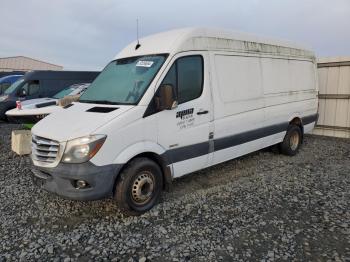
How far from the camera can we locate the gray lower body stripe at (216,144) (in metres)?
5.14

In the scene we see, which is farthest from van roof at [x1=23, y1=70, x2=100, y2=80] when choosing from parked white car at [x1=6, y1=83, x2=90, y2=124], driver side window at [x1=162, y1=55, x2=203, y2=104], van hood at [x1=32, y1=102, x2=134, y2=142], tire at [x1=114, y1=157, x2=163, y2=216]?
tire at [x1=114, y1=157, x2=163, y2=216]

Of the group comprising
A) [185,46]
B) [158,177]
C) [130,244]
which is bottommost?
[130,244]

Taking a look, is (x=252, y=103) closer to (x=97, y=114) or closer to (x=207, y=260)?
(x=97, y=114)

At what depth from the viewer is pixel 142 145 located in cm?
466

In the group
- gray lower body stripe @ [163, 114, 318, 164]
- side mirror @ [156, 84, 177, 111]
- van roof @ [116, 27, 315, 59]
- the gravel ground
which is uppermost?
van roof @ [116, 27, 315, 59]

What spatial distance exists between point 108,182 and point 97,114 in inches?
38.0

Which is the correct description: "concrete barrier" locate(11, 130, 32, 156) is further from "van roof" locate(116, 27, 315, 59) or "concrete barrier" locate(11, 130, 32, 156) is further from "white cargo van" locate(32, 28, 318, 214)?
"van roof" locate(116, 27, 315, 59)

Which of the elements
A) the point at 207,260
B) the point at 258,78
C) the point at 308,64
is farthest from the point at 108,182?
the point at 308,64

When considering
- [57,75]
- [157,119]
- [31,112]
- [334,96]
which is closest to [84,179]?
[157,119]

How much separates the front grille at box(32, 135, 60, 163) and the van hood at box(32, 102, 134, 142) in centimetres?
7

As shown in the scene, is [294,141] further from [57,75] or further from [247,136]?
[57,75]

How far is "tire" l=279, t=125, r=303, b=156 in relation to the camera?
26.2 ft

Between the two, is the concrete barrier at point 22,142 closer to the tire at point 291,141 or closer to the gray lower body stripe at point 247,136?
the gray lower body stripe at point 247,136

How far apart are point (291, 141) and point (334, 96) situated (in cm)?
356
